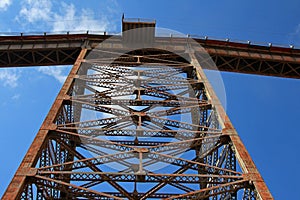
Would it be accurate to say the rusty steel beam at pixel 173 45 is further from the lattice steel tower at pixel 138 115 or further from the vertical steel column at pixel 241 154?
the vertical steel column at pixel 241 154

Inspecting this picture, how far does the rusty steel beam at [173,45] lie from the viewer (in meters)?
23.7

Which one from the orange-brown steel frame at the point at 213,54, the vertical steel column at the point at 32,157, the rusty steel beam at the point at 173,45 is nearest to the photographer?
the vertical steel column at the point at 32,157

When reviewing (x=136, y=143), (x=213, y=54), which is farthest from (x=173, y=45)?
(x=136, y=143)

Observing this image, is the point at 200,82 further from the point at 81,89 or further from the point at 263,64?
the point at 263,64

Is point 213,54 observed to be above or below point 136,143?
above

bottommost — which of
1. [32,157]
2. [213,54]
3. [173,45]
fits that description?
[32,157]

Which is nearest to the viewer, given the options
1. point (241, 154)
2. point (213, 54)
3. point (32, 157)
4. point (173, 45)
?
point (32, 157)

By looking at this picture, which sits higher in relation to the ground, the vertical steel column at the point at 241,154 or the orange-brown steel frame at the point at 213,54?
the orange-brown steel frame at the point at 213,54

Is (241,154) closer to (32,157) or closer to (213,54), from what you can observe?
(32,157)

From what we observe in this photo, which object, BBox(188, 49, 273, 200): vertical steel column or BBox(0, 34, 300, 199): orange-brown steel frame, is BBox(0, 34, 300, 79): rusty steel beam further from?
BBox(188, 49, 273, 200): vertical steel column

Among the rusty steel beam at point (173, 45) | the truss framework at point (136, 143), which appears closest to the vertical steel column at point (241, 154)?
the truss framework at point (136, 143)

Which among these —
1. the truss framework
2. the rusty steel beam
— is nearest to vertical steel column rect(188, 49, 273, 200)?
the truss framework

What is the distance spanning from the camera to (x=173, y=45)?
79.7ft

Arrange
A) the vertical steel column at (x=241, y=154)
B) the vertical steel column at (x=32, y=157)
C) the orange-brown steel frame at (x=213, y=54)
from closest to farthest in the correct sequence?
the vertical steel column at (x=32, y=157), the vertical steel column at (x=241, y=154), the orange-brown steel frame at (x=213, y=54)
